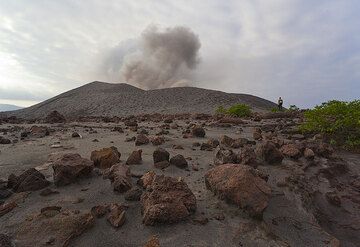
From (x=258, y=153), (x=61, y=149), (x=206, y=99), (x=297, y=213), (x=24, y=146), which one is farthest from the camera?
(x=206, y=99)

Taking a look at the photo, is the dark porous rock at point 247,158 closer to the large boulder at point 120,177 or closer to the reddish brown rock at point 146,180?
the reddish brown rock at point 146,180

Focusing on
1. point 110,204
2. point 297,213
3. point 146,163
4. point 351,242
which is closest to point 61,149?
point 146,163

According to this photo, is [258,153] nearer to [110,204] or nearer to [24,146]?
[110,204]

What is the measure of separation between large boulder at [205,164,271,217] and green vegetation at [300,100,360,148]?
4778mm

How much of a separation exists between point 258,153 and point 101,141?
12.1 feet

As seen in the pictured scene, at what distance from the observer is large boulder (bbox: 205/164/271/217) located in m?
3.85

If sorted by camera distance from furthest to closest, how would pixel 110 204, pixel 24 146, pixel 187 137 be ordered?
pixel 187 137
pixel 24 146
pixel 110 204

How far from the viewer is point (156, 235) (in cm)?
342

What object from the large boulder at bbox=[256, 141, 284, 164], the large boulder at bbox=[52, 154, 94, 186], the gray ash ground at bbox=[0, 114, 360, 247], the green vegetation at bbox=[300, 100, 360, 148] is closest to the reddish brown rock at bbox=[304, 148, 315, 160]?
the gray ash ground at bbox=[0, 114, 360, 247]

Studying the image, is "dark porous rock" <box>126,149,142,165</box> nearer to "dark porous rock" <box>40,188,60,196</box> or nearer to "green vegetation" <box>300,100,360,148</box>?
"dark porous rock" <box>40,188,60,196</box>

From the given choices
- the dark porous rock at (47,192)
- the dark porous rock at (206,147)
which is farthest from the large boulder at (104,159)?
the dark porous rock at (206,147)

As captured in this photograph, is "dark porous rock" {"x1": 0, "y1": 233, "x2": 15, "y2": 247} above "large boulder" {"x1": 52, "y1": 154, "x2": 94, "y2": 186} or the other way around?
the other way around

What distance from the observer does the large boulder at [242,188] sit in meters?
3.85

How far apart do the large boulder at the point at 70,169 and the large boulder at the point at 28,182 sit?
17 centimetres
